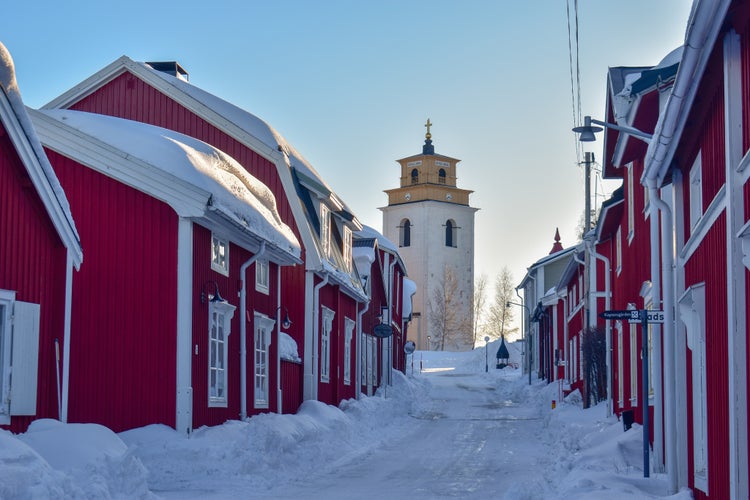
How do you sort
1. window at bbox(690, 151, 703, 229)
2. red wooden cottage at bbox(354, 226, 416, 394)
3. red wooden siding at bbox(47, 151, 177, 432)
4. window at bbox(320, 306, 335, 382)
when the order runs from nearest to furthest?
1. window at bbox(690, 151, 703, 229)
2. red wooden siding at bbox(47, 151, 177, 432)
3. window at bbox(320, 306, 335, 382)
4. red wooden cottage at bbox(354, 226, 416, 394)

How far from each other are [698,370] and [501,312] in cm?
9429

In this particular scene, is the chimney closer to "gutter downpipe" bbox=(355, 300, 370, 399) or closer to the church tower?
"gutter downpipe" bbox=(355, 300, 370, 399)

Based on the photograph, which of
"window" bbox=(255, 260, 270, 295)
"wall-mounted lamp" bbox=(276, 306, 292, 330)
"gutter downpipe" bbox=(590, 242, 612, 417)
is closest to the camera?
"window" bbox=(255, 260, 270, 295)

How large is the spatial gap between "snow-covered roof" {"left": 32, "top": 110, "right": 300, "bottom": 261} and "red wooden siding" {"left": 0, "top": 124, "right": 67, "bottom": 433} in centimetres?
255

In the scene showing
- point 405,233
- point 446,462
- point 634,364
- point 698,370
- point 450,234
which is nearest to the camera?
point 698,370

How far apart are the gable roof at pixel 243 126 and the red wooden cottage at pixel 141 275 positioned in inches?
250

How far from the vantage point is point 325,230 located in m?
26.4

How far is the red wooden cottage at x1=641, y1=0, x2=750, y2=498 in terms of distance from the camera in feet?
25.8

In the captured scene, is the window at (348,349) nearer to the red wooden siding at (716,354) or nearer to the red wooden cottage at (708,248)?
the red wooden cottage at (708,248)

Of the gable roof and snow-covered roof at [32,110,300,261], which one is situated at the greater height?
the gable roof

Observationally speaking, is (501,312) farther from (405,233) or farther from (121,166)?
(121,166)

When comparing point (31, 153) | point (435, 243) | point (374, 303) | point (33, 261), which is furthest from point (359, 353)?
point (435, 243)

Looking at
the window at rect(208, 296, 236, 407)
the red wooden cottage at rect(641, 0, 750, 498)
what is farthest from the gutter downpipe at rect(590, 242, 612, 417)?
the red wooden cottage at rect(641, 0, 750, 498)

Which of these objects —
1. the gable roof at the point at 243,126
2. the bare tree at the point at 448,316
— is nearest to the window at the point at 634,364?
the gable roof at the point at 243,126
